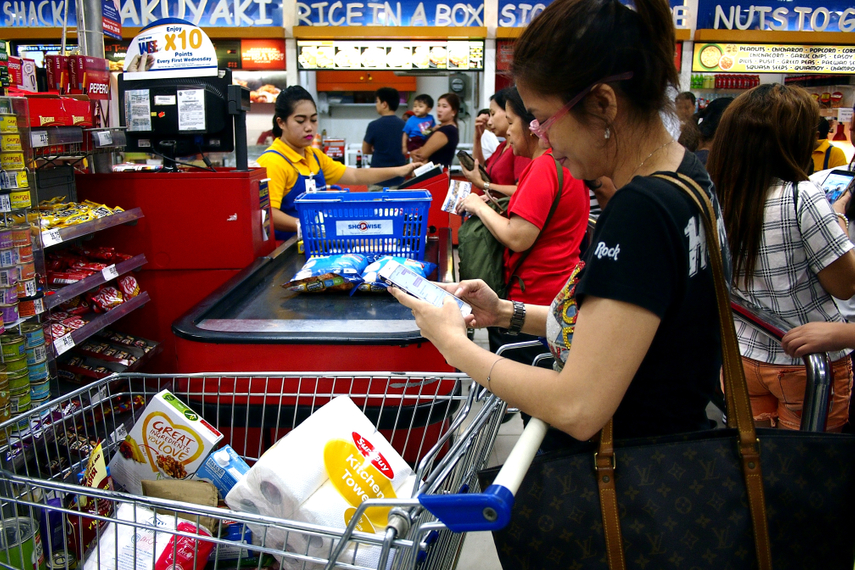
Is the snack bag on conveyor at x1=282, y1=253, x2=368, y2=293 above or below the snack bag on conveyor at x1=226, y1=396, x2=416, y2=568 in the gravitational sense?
above

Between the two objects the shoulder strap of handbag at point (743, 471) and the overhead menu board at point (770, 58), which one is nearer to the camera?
the shoulder strap of handbag at point (743, 471)

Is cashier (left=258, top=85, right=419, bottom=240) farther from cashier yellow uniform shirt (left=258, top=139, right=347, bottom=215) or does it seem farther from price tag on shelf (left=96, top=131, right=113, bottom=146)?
price tag on shelf (left=96, top=131, right=113, bottom=146)

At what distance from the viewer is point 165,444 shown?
62.6 inches

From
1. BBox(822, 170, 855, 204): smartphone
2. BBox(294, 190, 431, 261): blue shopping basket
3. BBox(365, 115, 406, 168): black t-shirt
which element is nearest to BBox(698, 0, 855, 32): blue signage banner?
BBox(365, 115, 406, 168): black t-shirt

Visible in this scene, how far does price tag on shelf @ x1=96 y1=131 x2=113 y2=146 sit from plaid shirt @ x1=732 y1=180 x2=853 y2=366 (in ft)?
8.11

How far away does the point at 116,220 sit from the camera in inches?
98.0

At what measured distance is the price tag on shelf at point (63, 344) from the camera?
87.0 inches

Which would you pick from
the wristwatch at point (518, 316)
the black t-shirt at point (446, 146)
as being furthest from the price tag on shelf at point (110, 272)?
the black t-shirt at point (446, 146)

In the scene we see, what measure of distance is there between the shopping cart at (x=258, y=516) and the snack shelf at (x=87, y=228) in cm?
61

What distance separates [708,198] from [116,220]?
7.32 ft

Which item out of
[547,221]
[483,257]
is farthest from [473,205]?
[547,221]

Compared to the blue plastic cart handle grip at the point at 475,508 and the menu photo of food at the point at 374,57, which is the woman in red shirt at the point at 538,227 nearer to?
the blue plastic cart handle grip at the point at 475,508

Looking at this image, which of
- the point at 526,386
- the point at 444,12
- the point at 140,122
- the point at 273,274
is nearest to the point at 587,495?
the point at 526,386

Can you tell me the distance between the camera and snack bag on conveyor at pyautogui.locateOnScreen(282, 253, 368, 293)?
7.37 ft
